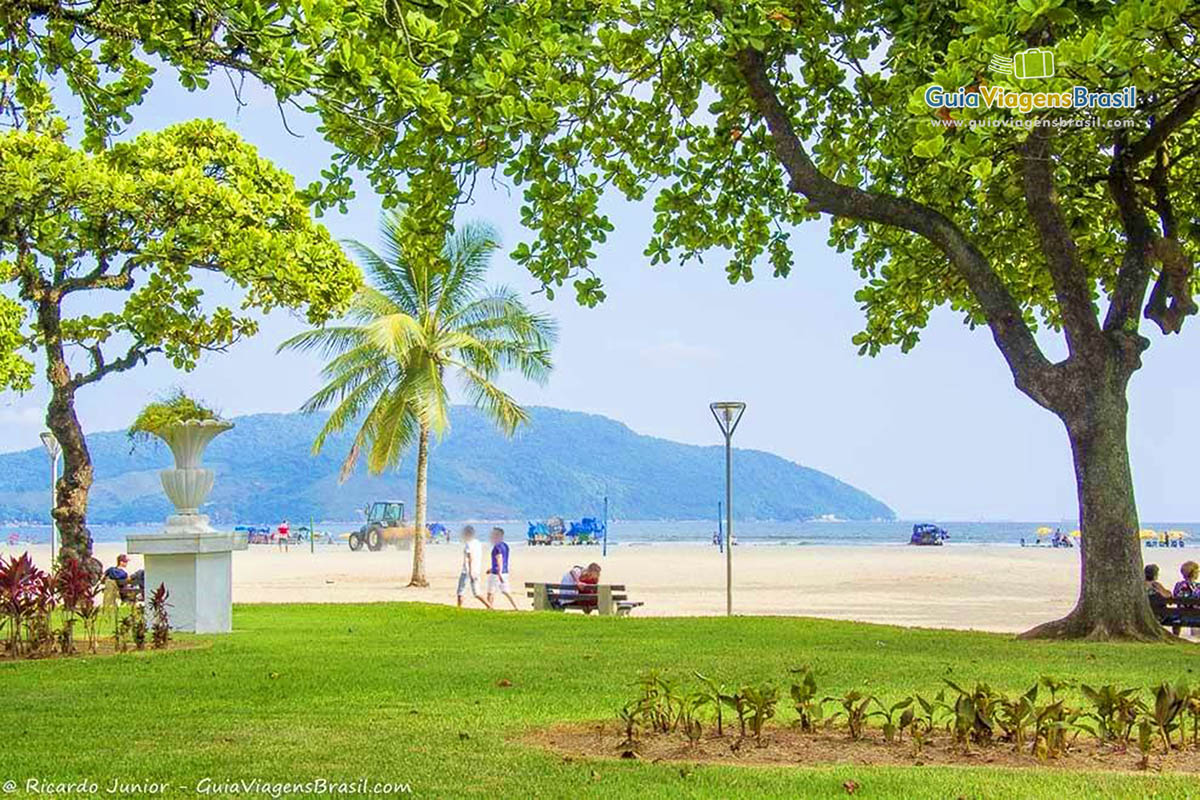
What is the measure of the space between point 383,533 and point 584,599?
1799 inches

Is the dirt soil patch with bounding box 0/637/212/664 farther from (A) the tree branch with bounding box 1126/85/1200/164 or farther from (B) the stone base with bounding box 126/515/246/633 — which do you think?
(A) the tree branch with bounding box 1126/85/1200/164

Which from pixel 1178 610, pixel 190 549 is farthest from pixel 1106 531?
pixel 190 549

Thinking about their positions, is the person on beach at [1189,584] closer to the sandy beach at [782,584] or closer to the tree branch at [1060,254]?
the sandy beach at [782,584]

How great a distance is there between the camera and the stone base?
13.2 metres

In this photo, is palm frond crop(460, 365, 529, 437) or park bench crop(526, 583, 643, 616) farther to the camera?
palm frond crop(460, 365, 529, 437)

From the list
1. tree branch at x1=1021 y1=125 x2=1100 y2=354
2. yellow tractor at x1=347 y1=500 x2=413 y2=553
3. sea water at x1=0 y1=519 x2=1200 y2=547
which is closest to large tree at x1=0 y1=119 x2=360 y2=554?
tree branch at x1=1021 y1=125 x2=1100 y2=354

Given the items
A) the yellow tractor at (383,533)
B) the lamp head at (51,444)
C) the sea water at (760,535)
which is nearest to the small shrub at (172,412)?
the lamp head at (51,444)

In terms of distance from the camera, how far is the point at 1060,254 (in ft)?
42.5

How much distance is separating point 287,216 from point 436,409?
10.8 meters

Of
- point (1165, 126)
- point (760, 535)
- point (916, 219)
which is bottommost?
point (760, 535)

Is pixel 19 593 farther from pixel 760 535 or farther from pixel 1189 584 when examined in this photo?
pixel 760 535

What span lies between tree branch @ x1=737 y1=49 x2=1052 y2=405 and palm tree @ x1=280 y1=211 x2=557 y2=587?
1712 cm

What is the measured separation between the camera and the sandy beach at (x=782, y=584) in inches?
912

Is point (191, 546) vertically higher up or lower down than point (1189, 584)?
higher up
